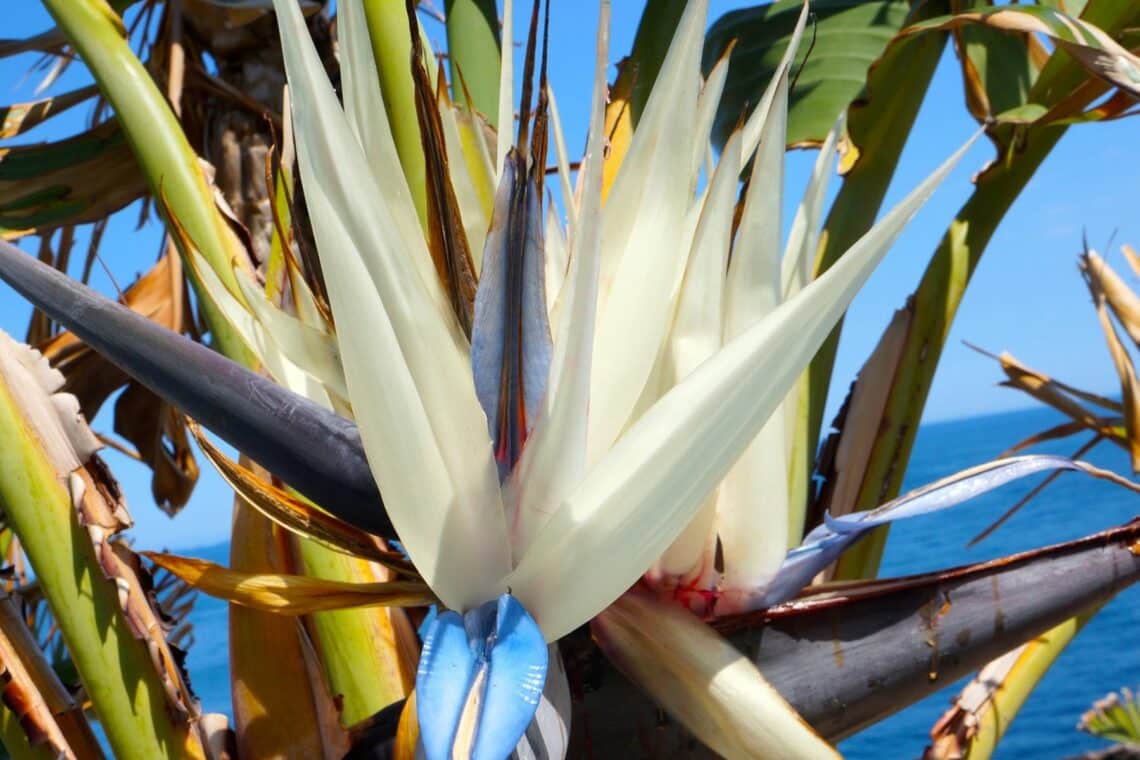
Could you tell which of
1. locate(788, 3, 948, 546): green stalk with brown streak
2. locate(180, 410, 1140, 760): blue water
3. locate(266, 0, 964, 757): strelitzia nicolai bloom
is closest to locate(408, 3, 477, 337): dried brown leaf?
locate(266, 0, 964, 757): strelitzia nicolai bloom

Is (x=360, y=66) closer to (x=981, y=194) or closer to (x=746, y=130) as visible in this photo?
(x=746, y=130)

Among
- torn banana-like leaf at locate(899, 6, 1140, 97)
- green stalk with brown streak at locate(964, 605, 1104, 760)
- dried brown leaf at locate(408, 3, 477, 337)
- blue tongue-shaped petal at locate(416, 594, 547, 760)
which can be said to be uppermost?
torn banana-like leaf at locate(899, 6, 1140, 97)

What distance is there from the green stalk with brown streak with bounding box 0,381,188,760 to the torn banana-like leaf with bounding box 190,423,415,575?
128 mm

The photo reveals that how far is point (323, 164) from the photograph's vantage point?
26cm

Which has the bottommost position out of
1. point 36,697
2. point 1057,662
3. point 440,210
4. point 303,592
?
point 1057,662

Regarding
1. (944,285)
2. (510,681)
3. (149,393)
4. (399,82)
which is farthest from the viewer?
(149,393)

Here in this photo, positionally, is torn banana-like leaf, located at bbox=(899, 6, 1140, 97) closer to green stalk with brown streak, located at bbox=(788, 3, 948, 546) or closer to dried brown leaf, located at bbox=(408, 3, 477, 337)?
green stalk with brown streak, located at bbox=(788, 3, 948, 546)

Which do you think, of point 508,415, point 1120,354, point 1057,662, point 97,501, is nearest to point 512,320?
point 508,415

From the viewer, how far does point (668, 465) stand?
248 mm

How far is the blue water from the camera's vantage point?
5.58 metres

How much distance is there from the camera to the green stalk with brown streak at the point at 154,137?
51 centimetres

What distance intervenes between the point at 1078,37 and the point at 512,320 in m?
0.39

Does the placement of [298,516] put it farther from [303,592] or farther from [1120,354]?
[1120,354]

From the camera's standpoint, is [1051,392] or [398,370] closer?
[398,370]
